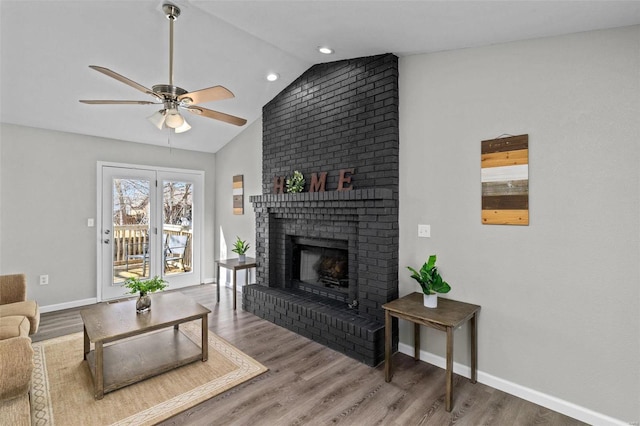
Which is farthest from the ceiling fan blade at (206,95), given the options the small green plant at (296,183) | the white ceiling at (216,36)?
the small green plant at (296,183)

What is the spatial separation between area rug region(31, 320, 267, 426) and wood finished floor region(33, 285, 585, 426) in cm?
13

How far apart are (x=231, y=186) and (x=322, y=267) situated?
242 centimetres

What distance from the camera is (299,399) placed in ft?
7.75

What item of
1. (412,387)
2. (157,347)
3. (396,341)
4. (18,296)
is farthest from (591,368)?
(18,296)

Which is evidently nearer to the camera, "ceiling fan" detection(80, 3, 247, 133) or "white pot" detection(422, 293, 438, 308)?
"ceiling fan" detection(80, 3, 247, 133)

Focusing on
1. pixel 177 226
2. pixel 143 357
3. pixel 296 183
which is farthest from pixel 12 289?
pixel 296 183

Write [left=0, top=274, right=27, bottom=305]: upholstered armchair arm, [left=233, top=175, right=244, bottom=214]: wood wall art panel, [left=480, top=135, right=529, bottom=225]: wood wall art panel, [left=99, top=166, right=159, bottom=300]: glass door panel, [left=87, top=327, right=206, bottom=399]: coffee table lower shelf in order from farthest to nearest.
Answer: [left=233, top=175, right=244, bottom=214]: wood wall art panel < [left=99, top=166, right=159, bottom=300]: glass door panel < [left=0, top=274, right=27, bottom=305]: upholstered armchair arm < [left=87, top=327, right=206, bottom=399]: coffee table lower shelf < [left=480, top=135, right=529, bottom=225]: wood wall art panel

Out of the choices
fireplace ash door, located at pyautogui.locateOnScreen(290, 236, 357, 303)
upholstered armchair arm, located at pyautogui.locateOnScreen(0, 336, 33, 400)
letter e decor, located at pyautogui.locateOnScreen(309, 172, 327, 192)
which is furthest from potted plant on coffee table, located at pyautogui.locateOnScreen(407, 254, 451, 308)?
upholstered armchair arm, located at pyautogui.locateOnScreen(0, 336, 33, 400)

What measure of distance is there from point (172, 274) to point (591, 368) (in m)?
5.38

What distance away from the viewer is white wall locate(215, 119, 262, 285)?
489 centimetres

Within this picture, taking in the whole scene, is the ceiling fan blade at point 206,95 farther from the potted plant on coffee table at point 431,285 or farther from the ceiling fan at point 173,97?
the potted plant on coffee table at point 431,285

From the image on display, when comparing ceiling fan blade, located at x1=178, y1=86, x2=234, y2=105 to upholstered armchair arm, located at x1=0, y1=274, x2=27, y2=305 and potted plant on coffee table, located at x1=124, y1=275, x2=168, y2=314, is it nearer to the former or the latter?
potted plant on coffee table, located at x1=124, y1=275, x2=168, y2=314

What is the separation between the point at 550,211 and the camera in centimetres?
225

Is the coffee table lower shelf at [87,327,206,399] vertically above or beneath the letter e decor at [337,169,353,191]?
beneath
